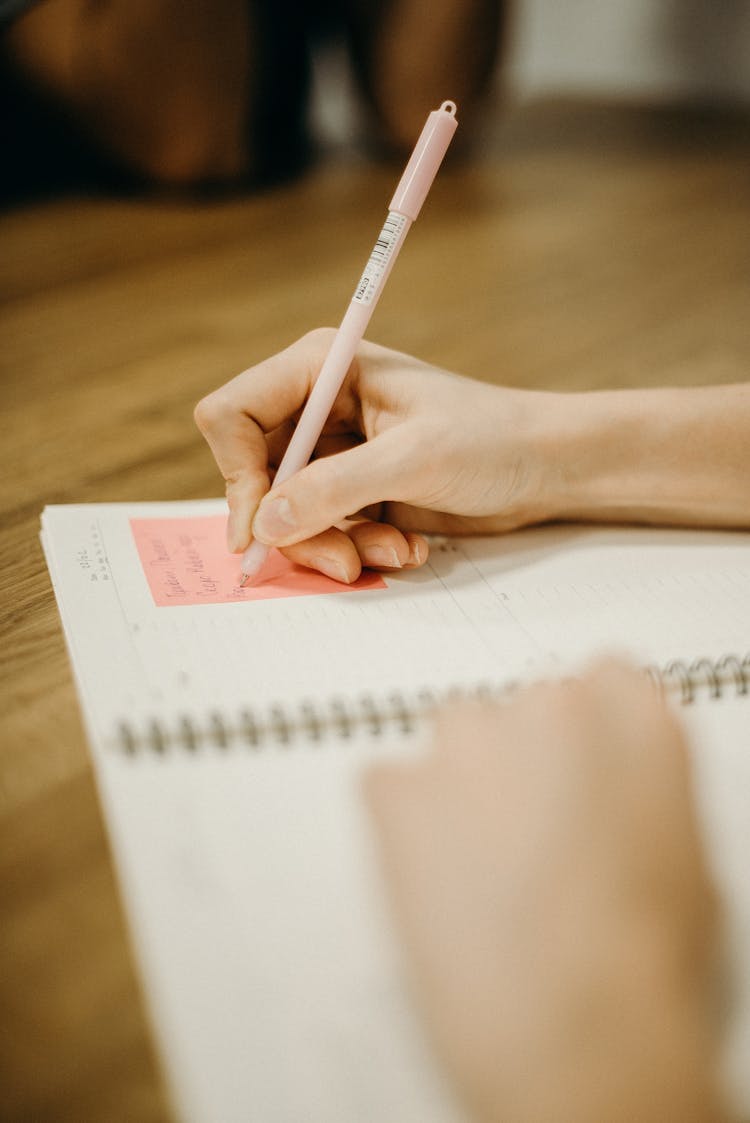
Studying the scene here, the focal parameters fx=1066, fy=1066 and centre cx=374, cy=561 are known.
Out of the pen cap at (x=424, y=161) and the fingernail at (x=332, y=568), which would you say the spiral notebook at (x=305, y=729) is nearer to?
the fingernail at (x=332, y=568)

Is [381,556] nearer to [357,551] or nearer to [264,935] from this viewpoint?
[357,551]

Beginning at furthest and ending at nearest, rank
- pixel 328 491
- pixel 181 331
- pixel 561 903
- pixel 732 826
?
pixel 181 331 → pixel 328 491 → pixel 732 826 → pixel 561 903

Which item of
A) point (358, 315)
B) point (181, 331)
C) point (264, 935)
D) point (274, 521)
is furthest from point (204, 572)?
point (181, 331)

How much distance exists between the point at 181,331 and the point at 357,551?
0.51m

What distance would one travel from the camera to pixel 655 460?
25.9 inches

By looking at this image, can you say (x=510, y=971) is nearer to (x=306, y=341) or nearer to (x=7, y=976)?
(x=7, y=976)

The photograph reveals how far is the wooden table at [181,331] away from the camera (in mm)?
361

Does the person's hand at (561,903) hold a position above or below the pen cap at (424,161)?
below

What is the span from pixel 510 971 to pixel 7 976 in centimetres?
17

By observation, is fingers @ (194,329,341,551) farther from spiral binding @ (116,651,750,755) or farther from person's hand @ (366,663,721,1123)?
person's hand @ (366,663,721,1123)

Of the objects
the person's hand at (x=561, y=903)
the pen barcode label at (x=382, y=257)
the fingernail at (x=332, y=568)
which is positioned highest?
the pen barcode label at (x=382, y=257)

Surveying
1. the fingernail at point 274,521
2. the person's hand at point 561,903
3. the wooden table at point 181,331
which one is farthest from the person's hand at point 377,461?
the person's hand at point 561,903

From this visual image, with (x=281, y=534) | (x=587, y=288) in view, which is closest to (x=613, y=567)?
(x=281, y=534)

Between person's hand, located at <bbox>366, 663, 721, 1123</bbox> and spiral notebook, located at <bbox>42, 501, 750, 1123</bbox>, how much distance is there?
0.03m
